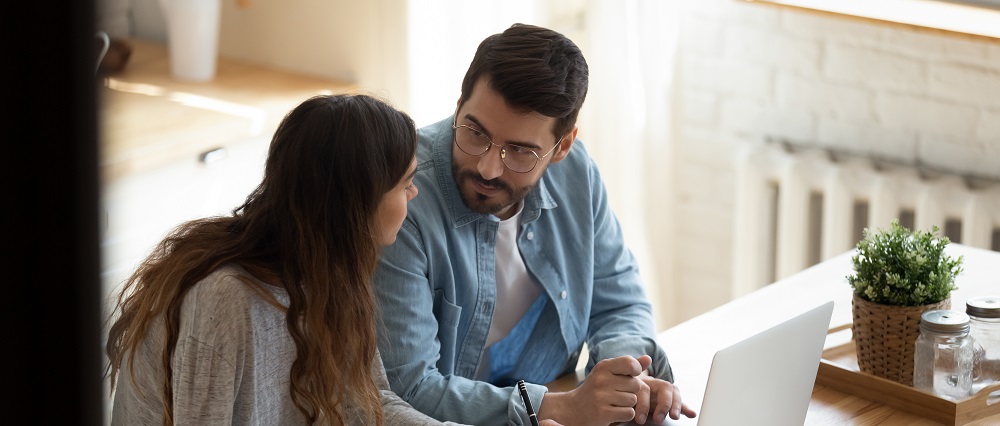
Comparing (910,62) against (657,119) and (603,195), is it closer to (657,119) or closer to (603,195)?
(657,119)

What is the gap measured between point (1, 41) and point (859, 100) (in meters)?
2.39

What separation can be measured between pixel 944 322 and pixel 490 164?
562 mm

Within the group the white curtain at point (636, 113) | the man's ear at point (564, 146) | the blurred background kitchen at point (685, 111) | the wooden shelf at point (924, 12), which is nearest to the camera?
the man's ear at point (564, 146)

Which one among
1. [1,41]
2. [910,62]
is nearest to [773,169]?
[910,62]

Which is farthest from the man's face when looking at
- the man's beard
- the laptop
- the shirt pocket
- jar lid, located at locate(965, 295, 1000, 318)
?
jar lid, located at locate(965, 295, 1000, 318)

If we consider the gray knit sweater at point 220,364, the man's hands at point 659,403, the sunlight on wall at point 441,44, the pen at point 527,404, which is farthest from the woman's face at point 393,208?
the sunlight on wall at point 441,44

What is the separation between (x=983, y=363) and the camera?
4.33ft

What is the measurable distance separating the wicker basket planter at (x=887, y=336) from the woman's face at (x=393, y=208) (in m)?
0.62

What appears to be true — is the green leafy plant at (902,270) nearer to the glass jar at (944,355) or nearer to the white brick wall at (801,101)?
the glass jar at (944,355)

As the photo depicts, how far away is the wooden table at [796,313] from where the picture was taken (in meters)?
1.30

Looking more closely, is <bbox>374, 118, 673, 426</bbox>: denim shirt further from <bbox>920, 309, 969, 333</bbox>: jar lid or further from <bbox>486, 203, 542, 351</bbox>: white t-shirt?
<bbox>920, 309, 969, 333</bbox>: jar lid

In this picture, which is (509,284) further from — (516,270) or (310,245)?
(310,245)

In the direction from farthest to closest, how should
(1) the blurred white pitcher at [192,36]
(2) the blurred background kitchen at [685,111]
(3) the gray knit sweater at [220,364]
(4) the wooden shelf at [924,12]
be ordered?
1. (1) the blurred white pitcher at [192,36]
2. (2) the blurred background kitchen at [685,111]
3. (4) the wooden shelf at [924,12]
4. (3) the gray knit sweater at [220,364]

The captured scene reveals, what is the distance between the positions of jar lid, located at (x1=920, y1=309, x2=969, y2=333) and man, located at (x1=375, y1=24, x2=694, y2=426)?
289 mm
